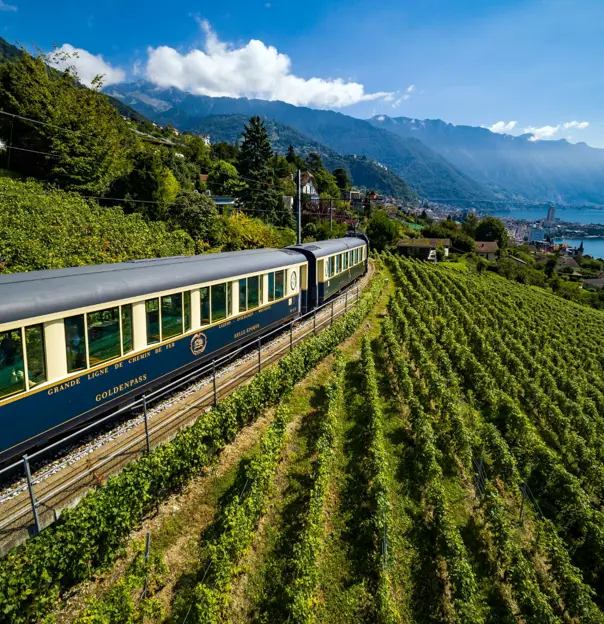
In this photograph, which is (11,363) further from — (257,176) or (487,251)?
(487,251)

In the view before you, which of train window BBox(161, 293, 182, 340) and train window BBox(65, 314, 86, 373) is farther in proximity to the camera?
train window BBox(161, 293, 182, 340)

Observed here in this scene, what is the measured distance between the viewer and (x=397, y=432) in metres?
13.5

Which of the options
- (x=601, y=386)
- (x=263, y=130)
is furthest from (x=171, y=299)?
(x=263, y=130)

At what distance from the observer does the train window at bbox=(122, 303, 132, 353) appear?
970 centimetres

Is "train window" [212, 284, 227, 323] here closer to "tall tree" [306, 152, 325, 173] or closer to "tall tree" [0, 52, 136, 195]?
"tall tree" [0, 52, 136, 195]

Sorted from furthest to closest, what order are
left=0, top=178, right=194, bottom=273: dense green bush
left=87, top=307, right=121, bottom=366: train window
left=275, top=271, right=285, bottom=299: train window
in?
left=0, top=178, right=194, bottom=273: dense green bush < left=275, top=271, right=285, bottom=299: train window < left=87, top=307, right=121, bottom=366: train window

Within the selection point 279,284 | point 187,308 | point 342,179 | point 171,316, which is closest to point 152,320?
point 171,316

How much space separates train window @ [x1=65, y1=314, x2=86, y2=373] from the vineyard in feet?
9.73

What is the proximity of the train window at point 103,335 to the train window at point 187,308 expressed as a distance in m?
2.33

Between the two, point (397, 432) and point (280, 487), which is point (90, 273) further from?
point (397, 432)

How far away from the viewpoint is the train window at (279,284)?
55.6ft

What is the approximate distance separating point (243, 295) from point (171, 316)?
3.73 metres

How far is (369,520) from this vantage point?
8.98 m

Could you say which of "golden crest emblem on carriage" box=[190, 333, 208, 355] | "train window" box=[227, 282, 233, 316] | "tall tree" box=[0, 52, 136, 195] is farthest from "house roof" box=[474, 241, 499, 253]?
"golden crest emblem on carriage" box=[190, 333, 208, 355]
